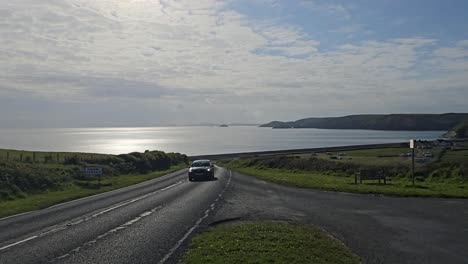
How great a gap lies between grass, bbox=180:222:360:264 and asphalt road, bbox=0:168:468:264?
538 mm

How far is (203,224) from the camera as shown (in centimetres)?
1619

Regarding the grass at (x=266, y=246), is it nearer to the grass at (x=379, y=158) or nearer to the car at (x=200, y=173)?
the car at (x=200, y=173)

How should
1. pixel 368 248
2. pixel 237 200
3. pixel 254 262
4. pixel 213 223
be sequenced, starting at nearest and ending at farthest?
pixel 254 262 → pixel 368 248 → pixel 213 223 → pixel 237 200

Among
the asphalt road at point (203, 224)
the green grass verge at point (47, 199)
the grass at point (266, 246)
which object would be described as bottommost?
the green grass verge at point (47, 199)

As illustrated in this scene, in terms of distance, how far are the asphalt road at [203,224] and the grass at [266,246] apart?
54cm

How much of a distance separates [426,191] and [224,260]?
64.9ft

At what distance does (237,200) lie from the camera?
24141mm

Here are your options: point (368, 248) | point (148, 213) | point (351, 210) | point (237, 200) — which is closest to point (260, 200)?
point (237, 200)

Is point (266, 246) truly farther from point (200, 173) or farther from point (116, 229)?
point (200, 173)

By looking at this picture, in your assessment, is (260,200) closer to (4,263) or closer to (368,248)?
(368,248)

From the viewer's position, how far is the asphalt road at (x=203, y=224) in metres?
11.7

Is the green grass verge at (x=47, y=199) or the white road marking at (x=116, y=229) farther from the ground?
the white road marking at (x=116, y=229)

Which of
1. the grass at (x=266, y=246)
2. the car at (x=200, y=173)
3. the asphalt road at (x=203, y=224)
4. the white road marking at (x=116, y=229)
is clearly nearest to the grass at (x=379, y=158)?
the car at (x=200, y=173)

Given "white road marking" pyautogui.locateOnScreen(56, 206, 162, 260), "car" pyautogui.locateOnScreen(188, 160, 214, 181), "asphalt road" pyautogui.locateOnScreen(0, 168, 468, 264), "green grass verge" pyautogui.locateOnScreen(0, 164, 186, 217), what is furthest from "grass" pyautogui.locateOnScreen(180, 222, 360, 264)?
"car" pyautogui.locateOnScreen(188, 160, 214, 181)
